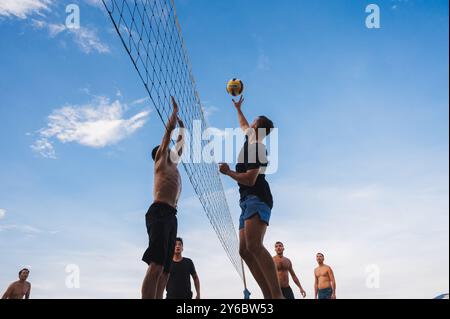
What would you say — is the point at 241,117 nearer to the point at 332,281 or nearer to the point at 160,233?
the point at 160,233

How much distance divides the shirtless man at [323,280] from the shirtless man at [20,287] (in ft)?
25.1

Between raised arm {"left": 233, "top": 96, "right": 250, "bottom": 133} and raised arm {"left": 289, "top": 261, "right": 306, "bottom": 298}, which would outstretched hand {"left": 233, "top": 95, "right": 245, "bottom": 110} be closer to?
→ raised arm {"left": 233, "top": 96, "right": 250, "bottom": 133}

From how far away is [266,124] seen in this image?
10.9ft

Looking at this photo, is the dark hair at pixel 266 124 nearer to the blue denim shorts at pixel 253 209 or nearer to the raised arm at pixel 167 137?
the blue denim shorts at pixel 253 209

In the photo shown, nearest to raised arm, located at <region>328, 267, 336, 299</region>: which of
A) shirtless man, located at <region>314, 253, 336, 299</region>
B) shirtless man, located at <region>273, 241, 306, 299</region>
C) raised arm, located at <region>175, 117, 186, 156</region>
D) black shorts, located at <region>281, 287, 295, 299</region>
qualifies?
shirtless man, located at <region>314, 253, 336, 299</region>

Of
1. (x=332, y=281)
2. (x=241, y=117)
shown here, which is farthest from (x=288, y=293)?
(x=241, y=117)

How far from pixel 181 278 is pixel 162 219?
293 cm

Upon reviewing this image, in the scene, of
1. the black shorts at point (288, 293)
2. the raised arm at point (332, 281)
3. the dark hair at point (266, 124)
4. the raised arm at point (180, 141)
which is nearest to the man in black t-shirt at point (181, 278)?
the black shorts at point (288, 293)

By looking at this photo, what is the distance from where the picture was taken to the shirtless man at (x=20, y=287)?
9.18 m

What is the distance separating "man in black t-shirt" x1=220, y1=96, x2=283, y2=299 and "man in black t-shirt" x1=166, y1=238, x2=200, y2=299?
310cm

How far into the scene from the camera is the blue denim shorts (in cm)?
290
